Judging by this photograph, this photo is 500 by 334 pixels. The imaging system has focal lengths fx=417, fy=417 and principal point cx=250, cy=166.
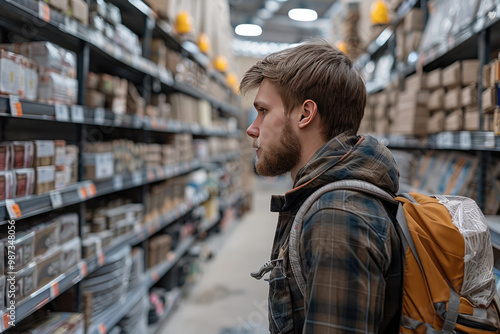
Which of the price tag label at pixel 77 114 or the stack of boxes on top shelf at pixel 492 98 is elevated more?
the stack of boxes on top shelf at pixel 492 98

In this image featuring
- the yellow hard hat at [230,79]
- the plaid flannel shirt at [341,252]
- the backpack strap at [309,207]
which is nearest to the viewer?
the plaid flannel shirt at [341,252]

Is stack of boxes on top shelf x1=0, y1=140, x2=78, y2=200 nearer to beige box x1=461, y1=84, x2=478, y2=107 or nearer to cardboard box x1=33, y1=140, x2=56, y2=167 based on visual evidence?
cardboard box x1=33, y1=140, x2=56, y2=167

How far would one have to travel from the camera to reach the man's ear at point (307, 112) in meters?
1.01

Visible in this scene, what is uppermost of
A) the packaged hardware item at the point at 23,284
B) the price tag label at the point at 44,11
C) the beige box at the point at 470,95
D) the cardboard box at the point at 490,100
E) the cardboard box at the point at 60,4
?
the cardboard box at the point at 60,4

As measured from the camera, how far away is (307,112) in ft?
3.36

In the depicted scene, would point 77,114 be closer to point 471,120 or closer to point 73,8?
point 73,8

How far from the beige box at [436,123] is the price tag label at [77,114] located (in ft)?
6.29

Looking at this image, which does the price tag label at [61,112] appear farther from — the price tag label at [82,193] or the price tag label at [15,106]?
the price tag label at [82,193]

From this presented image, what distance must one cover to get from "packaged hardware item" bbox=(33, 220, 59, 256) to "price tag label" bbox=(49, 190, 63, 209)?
99 millimetres

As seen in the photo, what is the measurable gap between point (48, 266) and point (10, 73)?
2.53 feet

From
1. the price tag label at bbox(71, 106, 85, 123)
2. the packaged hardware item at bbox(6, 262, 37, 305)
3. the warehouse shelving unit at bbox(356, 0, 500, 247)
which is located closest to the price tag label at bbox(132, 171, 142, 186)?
the price tag label at bbox(71, 106, 85, 123)

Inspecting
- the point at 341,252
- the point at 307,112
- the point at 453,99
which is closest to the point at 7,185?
the point at 307,112

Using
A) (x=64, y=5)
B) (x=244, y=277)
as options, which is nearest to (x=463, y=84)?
(x=64, y=5)

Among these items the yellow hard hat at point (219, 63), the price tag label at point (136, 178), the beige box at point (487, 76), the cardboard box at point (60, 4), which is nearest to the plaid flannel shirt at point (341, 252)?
the beige box at point (487, 76)
